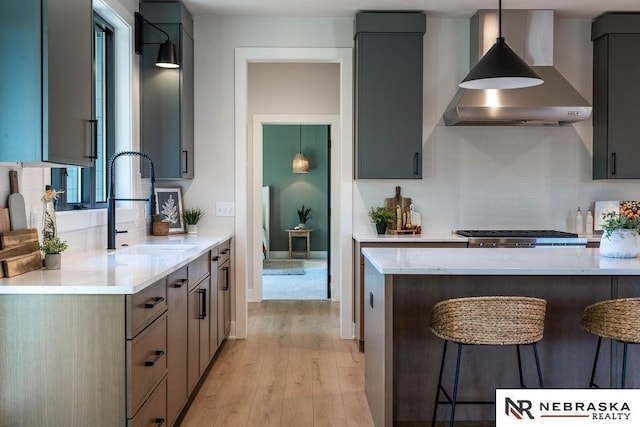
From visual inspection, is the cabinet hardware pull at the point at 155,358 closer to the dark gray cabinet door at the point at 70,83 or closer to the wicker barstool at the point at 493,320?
the dark gray cabinet door at the point at 70,83

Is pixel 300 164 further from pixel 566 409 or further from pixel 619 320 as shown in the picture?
pixel 566 409

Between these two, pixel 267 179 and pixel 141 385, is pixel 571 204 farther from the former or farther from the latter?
pixel 267 179

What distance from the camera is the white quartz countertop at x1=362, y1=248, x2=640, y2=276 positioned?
7.89ft

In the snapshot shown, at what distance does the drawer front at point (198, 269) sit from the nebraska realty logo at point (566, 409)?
167cm

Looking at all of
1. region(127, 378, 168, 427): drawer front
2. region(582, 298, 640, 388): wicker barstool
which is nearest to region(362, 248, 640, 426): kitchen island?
region(582, 298, 640, 388): wicker barstool

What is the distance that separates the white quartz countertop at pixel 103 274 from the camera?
2018 mm

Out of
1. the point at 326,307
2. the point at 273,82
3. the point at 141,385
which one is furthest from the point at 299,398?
the point at 273,82

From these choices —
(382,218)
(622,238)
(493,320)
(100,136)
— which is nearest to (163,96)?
(100,136)

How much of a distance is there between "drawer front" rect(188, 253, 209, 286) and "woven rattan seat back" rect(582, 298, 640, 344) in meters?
1.97

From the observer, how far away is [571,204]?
4809 mm

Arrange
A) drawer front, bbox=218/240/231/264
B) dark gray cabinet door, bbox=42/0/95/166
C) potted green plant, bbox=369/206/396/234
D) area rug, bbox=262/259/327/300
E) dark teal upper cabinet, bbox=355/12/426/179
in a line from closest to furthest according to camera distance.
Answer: dark gray cabinet door, bbox=42/0/95/166
drawer front, bbox=218/240/231/264
dark teal upper cabinet, bbox=355/12/426/179
potted green plant, bbox=369/206/396/234
area rug, bbox=262/259/327/300

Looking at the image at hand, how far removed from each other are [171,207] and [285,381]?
1697mm

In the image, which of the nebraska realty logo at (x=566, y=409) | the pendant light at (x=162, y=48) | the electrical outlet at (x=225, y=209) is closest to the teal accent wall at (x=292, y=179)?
the electrical outlet at (x=225, y=209)

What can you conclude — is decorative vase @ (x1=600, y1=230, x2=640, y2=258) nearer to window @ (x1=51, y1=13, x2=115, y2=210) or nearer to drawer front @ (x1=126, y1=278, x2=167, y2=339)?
drawer front @ (x1=126, y1=278, x2=167, y2=339)
